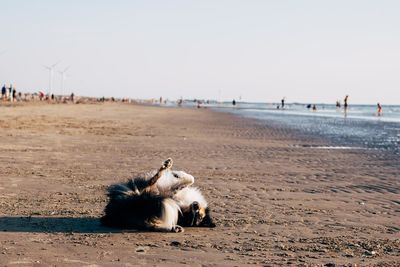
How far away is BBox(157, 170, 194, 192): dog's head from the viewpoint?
20.3 ft

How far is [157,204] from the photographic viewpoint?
6.00 m

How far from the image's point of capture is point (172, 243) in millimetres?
5570

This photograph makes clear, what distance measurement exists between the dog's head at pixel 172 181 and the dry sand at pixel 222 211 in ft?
1.86

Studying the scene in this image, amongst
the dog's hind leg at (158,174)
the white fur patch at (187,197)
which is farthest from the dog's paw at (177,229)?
the dog's hind leg at (158,174)

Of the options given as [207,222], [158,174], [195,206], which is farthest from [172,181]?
[207,222]

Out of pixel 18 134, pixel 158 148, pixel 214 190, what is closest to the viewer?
pixel 214 190

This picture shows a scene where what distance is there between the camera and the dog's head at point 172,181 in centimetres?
619

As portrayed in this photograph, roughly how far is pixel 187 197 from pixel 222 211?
1.19 meters

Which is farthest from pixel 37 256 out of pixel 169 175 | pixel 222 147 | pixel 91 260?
pixel 222 147

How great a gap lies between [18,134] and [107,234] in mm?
14210

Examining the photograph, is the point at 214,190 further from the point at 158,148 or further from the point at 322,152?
the point at 322,152

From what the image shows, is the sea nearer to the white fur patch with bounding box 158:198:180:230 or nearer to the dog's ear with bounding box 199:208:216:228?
the dog's ear with bounding box 199:208:216:228

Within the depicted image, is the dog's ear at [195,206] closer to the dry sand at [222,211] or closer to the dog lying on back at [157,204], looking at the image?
the dog lying on back at [157,204]

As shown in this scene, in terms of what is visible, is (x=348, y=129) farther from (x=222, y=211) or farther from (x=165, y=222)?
(x=165, y=222)
